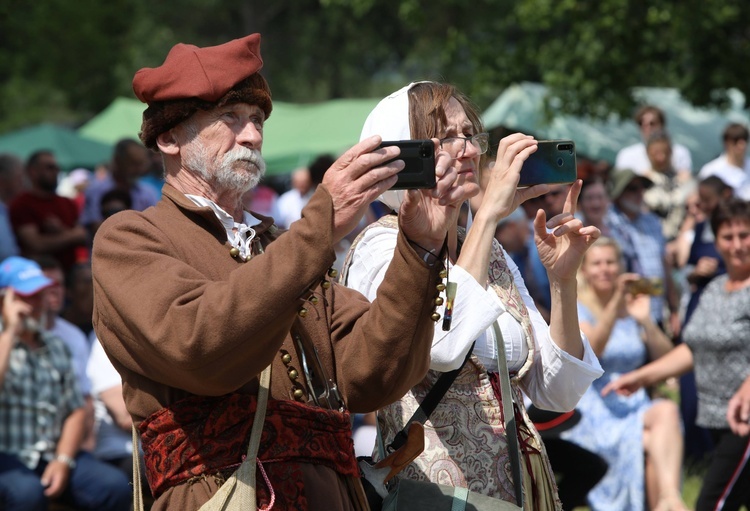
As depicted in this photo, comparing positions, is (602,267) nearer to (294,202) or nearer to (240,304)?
(240,304)

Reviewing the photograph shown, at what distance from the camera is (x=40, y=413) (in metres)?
6.21

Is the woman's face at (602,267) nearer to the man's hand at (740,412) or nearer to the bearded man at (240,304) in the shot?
the man's hand at (740,412)

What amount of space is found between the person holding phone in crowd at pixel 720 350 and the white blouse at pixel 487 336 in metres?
3.00

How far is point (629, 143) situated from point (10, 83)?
805 inches

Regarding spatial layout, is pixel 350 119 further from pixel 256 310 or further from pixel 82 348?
pixel 256 310

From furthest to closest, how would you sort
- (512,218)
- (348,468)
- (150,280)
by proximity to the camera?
(512,218), (348,468), (150,280)

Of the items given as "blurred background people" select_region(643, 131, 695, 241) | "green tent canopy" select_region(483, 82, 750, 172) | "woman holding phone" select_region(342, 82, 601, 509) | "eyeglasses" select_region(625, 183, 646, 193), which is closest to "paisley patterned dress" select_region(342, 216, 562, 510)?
"woman holding phone" select_region(342, 82, 601, 509)

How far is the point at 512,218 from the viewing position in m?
8.35

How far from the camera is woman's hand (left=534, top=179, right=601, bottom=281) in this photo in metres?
3.20

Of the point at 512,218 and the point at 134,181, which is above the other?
the point at 512,218

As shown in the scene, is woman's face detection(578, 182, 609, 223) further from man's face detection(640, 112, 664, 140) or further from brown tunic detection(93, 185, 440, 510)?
brown tunic detection(93, 185, 440, 510)

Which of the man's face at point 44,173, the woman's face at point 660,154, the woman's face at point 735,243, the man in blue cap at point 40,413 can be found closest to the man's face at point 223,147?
the man in blue cap at point 40,413

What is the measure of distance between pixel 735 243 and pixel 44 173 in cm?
610

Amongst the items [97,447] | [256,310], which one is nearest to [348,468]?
[256,310]
